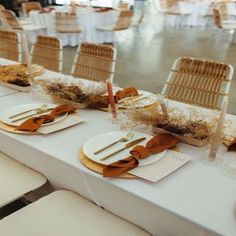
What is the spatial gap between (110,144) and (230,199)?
1.50 ft

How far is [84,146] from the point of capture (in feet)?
3.82

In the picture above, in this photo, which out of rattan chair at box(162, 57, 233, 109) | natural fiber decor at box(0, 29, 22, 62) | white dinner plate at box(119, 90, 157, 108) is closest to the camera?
white dinner plate at box(119, 90, 157, 108)

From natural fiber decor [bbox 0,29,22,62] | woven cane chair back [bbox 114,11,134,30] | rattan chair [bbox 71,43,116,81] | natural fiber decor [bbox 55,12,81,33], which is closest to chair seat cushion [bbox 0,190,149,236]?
rattan chair [bbox 71,43,116,81]

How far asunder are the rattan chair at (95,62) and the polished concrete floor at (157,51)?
1.41 metres

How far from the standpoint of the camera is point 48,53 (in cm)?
266

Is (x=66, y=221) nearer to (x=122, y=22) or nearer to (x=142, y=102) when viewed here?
(x=142, y=102)

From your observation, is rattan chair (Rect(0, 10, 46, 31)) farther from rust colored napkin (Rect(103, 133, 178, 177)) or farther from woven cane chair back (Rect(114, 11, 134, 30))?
rust colored napkin (Rect(103, 133, 178, 177))

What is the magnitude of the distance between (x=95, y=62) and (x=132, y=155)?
4.63ft

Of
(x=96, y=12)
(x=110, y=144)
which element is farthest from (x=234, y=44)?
(x=110, y=144)

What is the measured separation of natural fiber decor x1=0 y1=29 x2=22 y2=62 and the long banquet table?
5.56ft

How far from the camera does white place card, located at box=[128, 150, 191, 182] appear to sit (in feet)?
3.26

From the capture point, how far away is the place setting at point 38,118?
1305 mm

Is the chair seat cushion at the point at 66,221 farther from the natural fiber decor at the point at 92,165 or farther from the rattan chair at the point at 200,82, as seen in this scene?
the rattan chair at the point at 200,82

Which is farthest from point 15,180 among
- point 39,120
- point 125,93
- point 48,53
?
point 48,53
